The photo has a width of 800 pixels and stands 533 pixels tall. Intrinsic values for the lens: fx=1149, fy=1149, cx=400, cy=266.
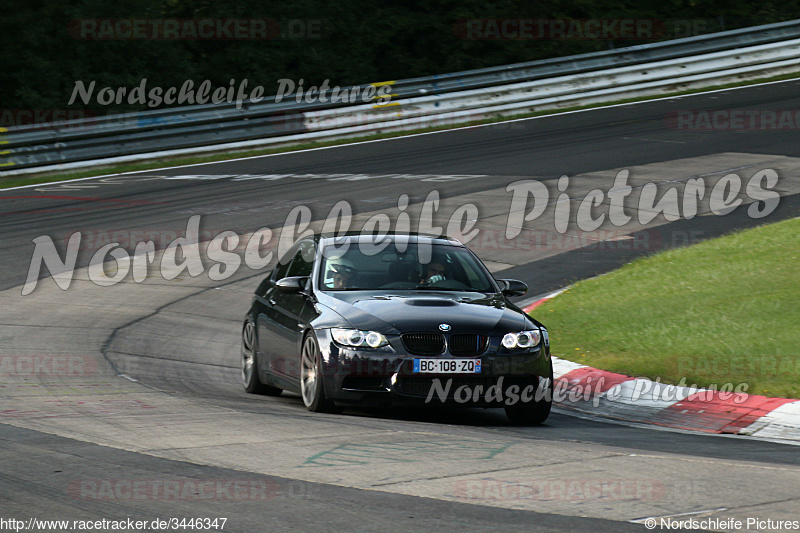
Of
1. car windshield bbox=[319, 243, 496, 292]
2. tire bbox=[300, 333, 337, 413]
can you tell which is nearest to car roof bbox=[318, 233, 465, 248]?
car windshield bbox=[319, 243, 496, 292]

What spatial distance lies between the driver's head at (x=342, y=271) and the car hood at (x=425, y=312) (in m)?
0.21

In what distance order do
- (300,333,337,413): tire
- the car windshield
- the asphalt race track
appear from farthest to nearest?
the car windshield, (300,333,337,413): tire, the asphalt race track

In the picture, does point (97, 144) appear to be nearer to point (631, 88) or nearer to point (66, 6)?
point (66, 6)

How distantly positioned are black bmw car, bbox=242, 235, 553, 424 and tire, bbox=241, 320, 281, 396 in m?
0.34

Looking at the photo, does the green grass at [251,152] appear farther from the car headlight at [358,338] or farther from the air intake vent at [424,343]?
the air intake vent at [424,343]

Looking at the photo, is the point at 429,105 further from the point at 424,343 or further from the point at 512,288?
the point at 424,343

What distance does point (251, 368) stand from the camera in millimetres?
10336

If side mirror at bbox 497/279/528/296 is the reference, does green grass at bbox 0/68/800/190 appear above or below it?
above

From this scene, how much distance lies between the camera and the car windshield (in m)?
9.45

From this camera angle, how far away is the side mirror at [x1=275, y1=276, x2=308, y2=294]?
373 inches

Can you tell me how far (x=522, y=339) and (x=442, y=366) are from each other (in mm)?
685

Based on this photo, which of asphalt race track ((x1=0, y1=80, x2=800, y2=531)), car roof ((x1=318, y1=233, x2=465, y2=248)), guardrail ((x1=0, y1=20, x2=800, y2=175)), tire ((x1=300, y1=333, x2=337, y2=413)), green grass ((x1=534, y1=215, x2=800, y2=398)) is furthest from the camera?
guardrail ((x1=0, y1=20, x2=800, y2=175))

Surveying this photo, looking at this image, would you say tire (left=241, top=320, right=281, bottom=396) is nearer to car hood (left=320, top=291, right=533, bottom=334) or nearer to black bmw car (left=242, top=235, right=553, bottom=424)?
black bmw car (left=242, top=235, right=553, bottom=424)

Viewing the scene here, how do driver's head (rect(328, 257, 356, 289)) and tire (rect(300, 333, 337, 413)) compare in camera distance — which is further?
driver's head (rect(328, 257, 356, 289))
